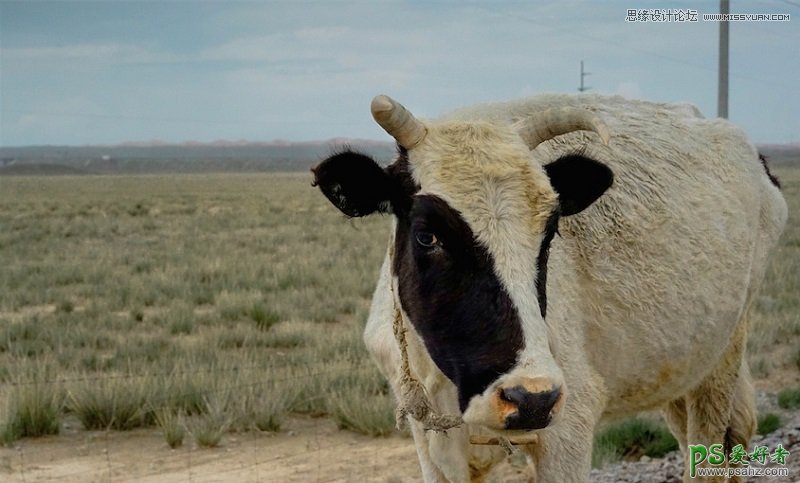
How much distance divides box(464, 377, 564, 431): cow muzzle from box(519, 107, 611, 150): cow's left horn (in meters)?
1.13

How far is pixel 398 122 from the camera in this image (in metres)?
3.61

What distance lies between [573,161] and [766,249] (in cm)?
277

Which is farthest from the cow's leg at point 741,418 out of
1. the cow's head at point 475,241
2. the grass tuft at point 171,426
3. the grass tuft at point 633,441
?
the grass tuft at point 171,426

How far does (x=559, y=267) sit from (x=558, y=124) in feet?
2.40

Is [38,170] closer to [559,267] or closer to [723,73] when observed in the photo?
[723,73]

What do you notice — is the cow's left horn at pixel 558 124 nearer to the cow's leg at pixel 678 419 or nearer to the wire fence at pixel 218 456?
the cow's leg at pixel 678 419

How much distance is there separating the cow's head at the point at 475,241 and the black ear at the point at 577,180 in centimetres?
13

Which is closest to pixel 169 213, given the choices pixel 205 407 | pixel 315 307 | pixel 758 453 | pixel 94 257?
pixel 94 257

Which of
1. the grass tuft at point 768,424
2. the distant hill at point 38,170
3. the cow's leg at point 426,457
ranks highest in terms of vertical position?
the cow's leg at point 426,457

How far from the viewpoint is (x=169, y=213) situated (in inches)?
1640

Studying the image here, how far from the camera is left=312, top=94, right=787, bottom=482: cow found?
131 inches

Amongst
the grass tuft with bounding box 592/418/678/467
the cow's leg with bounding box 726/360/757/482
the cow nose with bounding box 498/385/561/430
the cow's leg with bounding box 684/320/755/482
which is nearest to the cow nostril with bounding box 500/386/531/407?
the cow nose with bounding box 498/385/561/430

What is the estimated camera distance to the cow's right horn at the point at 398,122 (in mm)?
3504

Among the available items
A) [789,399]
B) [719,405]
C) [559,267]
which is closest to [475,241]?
[559,267]
